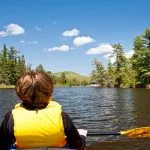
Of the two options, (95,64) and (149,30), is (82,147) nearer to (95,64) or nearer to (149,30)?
(149,30)

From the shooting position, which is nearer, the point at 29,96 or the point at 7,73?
the point at 29,96

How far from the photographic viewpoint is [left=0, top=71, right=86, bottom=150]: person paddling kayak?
4062mm

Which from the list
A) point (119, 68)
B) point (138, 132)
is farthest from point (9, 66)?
Result: point (138, 132)

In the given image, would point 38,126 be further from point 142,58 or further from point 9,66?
point 9,66

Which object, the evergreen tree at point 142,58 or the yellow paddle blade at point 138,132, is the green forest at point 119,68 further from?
the yellow paddle blade at point 138,132

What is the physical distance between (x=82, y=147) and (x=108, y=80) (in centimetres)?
11086

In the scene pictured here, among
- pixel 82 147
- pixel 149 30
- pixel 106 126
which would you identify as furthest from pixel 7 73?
pixel 82 147

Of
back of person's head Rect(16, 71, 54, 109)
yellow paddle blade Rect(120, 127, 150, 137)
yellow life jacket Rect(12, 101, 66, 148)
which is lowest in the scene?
yellow paddle blade Rect(120, 127, 150, 137)

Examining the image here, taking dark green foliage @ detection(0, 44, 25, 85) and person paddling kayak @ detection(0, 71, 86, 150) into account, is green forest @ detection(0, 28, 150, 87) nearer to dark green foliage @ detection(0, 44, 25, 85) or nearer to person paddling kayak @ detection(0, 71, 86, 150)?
dark green foliage @ detection(0, 44, 25, 85)

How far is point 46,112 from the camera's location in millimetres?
4129

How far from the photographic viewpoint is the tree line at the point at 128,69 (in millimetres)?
87488

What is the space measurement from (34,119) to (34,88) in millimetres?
362

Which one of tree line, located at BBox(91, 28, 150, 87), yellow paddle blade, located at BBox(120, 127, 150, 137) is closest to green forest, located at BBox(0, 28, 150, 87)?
tree line, located at BBox(91, 28, 150, 87)

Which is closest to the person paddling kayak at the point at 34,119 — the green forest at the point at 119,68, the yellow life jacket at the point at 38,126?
the yellow life jacket at the point at 38,126
